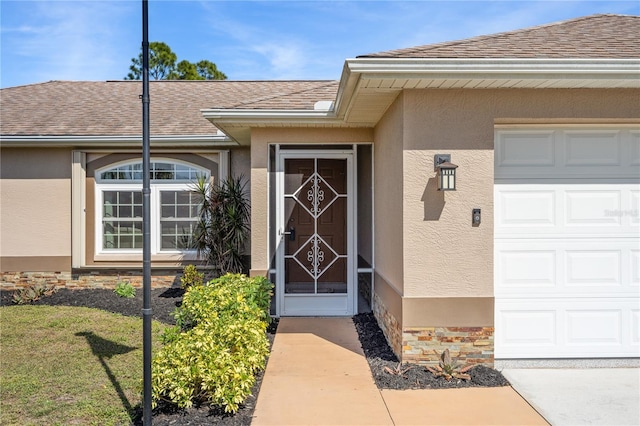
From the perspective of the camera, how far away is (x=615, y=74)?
4543 mm

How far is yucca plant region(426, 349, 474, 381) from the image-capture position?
15.4 feet

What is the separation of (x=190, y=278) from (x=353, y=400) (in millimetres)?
5038

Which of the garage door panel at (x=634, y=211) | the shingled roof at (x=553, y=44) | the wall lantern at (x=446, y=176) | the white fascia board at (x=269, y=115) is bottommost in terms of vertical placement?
the garage door panel at (x=634, y=211)

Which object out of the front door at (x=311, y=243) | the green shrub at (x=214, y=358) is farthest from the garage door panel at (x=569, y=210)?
the green shrub at (x=214, y=358)

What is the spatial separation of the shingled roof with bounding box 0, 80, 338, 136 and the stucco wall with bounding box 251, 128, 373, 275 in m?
0.50

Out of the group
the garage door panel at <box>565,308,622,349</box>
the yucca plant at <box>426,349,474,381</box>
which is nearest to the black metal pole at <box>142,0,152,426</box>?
the yucca plant at <box>426,349,474,381</box>

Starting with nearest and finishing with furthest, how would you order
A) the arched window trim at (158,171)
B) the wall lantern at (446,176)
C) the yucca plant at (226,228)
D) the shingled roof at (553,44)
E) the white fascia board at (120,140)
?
1. the shingled roof at (553,44)
2. the wall lantern at (446,176)
3. the yucca plant at (226,228)
4. the white fascia board at (120,140)
5. the arched window trim at (158,171)

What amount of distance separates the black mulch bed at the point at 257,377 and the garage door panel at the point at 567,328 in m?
0.53

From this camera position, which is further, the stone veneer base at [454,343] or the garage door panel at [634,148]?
the garage door panel at [634,148]

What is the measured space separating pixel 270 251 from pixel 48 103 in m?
7.58

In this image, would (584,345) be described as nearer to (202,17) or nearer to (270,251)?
(270,251)

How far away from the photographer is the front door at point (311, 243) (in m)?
7.31

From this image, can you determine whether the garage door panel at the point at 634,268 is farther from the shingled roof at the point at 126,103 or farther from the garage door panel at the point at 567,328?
the shingled roof at the point at 126,103

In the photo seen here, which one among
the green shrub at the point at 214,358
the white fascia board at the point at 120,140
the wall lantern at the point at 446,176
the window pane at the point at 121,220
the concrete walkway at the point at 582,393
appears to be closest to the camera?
the green shrub at the point at 214,358
